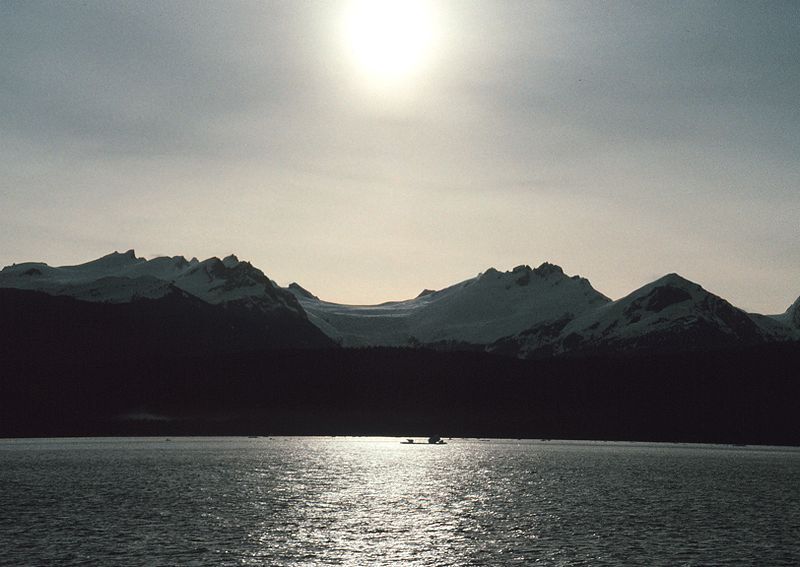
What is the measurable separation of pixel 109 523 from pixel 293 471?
89717mm

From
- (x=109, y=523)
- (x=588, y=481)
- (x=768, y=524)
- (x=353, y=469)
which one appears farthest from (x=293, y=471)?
(x=768, y=524)

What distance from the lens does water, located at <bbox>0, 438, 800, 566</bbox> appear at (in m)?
79.9

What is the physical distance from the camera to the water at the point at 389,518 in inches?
3145

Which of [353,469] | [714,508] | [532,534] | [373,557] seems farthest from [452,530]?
[353,469]

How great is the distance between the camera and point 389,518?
10906 cm

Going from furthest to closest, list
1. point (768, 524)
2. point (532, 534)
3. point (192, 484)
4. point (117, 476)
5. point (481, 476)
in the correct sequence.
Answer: point (481, 476)
point (117, 476)
point (192, 484)
point (768, 524)
point (532, 534)

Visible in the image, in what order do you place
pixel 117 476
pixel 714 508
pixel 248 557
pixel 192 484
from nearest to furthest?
pixel 248 557 < pixel 714 508 < pixel 192 484 < pixel 117 476

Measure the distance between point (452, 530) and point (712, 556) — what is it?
92.3 feet

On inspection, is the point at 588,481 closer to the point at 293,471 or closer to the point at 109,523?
the point at 293,471

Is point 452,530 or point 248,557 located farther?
point 452,530

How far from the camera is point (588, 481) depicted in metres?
169

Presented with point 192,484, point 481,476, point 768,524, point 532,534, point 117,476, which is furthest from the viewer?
point 481,476

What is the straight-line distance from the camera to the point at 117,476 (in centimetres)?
16788

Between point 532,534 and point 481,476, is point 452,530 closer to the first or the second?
point 532,534
